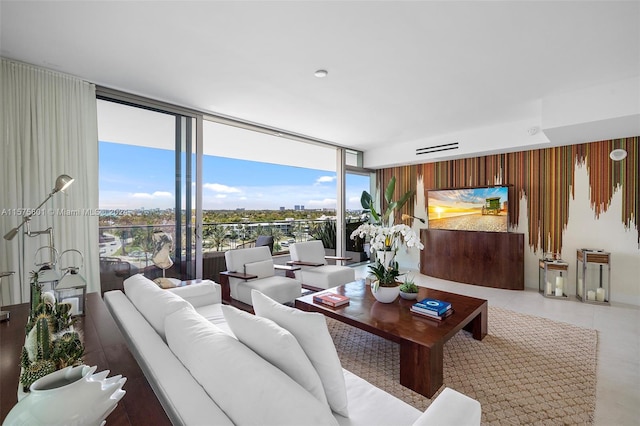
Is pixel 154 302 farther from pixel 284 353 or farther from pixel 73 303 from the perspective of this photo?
pixel 284 353

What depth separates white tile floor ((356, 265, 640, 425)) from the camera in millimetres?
1929

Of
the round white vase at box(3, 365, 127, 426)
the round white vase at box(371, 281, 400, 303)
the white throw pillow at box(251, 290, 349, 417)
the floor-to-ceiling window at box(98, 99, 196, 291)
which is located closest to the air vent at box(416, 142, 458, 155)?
the round white vase at box(371, 281, 400, 303)

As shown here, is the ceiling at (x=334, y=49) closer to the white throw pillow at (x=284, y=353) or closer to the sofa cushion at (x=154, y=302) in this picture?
the sofa cushion at (x=154, y=302)

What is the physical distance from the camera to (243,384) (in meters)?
0.96

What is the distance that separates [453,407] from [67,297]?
7.05 ft

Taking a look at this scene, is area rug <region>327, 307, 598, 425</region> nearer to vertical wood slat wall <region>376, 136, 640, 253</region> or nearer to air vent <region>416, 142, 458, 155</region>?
vertical wood slat wall <region>376, 136, 640, 253</region>

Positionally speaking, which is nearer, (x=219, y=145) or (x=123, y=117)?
(x=123, y=117)

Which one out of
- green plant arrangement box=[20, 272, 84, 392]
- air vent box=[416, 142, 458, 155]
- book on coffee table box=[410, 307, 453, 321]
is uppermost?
air vent box=[416, 142, 458, 155]

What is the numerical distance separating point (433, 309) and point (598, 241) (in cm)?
366

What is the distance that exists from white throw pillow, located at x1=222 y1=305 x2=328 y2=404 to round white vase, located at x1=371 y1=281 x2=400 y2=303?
173cm

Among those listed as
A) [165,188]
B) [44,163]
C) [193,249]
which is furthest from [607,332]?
[44,163]

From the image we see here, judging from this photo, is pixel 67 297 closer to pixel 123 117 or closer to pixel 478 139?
pixel 123 117

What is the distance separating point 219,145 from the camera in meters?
5.34

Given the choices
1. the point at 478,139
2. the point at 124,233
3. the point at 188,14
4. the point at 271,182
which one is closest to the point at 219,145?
the point at 271,182
